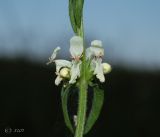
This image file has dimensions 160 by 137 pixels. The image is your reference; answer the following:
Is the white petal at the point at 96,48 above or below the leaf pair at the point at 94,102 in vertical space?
above

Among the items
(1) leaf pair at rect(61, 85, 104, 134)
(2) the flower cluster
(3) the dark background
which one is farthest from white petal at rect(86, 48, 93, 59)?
(3) the dark background

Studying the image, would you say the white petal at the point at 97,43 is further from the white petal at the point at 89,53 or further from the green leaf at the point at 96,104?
the green leaf at the point at 96,104

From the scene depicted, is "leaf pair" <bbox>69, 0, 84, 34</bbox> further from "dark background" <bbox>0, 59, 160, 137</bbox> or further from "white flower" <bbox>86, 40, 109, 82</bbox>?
"dark background" <bbox>0, 59, 160, 137</bbox>

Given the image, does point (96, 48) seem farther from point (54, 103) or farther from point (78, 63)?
point (54, 103)

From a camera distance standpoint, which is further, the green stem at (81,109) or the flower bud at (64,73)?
the flower bud at (64,73)

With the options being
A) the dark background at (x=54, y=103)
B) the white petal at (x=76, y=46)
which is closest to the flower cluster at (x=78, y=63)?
the white petal at (x=76, y=46)

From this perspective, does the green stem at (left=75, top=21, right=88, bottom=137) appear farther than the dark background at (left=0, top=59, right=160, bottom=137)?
No
